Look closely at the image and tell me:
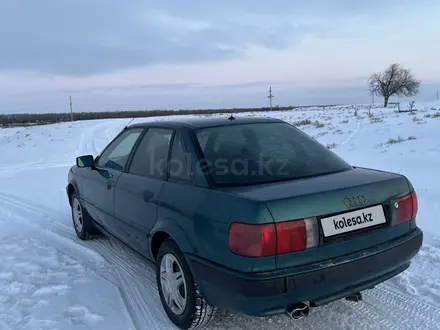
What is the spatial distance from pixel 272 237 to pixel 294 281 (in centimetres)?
29

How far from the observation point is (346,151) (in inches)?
421

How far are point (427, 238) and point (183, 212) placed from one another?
3000 mm

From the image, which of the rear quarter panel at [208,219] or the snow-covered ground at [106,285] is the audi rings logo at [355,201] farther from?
the snow-covered ground at [106,285]

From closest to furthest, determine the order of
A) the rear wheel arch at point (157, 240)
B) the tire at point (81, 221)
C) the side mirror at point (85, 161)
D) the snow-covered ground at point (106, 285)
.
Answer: the snow-covered ground at point (106, 285)
the rear wheel arch at point (157, 240)
the side mirror at point (85, 161)
the tire at point (81, 221)

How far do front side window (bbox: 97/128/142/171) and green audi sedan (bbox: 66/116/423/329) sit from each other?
0.31 m

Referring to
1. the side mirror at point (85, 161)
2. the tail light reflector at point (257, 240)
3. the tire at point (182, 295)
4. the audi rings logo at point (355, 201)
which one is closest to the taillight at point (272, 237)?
the tail light reflector at point (257, 240)

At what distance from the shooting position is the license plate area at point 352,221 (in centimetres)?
251

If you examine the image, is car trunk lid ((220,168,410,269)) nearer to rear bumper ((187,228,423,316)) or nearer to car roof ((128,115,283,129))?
rear bumper ((187,228,423,316))

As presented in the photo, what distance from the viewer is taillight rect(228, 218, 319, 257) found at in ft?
7.77

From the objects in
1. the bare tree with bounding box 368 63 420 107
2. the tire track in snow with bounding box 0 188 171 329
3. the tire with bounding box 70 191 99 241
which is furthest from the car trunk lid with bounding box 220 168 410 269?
the bare tree with bounding box 368 63 420 107

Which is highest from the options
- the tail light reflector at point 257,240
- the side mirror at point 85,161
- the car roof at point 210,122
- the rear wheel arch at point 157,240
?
the car roof at point 210,122

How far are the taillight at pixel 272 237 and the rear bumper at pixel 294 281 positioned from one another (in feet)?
0.42

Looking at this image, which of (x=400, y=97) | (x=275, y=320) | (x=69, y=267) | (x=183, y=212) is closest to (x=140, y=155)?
(x=183, y=212)

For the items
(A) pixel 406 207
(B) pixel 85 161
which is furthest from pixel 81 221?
(A) pixel 406 207
